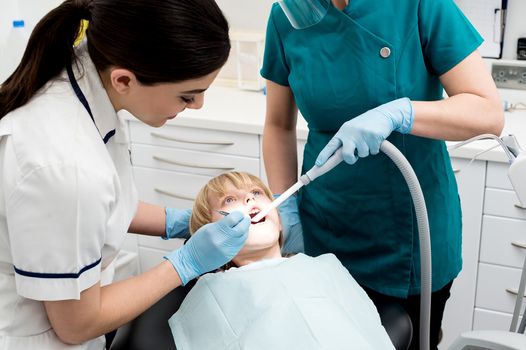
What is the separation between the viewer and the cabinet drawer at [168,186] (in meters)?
2.67

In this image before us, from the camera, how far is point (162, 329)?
1416 mm

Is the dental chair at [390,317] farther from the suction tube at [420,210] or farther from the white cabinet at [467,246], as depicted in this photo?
the white cabinet at [467,246]

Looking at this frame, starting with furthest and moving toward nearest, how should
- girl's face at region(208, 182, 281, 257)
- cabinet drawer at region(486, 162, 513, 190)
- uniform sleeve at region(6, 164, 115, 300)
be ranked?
1. cabinet drawer at region(486, 162, 513, 190)
2. girl's face at region(208, 182, 281, 257)
3. uniform sleeve at region(6, 164, 115, 300)

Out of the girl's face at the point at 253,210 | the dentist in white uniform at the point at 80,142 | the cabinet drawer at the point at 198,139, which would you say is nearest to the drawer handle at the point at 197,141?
the cabinet drawer at the point at 198,139

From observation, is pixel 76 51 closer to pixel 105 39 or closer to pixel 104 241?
pixel 105 39

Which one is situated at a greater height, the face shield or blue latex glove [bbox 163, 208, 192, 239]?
the face shield

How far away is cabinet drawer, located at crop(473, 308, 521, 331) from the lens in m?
2.35

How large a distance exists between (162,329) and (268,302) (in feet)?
0.77

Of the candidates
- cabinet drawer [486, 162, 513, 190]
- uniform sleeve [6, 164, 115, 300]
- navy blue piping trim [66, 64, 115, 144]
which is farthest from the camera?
cabinet drawer [486, 162, 513, 190]

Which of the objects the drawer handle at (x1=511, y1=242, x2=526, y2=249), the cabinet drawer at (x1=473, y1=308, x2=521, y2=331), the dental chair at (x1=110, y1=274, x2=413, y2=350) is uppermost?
the dental chair at (x1=110, y1=274, x2=413, y2=350)

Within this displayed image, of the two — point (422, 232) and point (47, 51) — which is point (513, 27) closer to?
point (422, 232)

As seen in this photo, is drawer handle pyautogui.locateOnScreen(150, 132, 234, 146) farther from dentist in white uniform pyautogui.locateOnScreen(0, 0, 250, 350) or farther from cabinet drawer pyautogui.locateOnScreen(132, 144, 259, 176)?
dentist in white uniform pyautogui.locateOnScreen(0, 0, 250, 350)

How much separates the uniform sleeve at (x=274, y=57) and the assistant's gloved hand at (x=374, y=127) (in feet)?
1.00

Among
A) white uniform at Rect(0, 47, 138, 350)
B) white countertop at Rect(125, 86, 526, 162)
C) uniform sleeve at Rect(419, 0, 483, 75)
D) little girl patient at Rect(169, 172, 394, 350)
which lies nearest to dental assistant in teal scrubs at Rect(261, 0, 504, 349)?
uniform sleeve at Rect(419, 0, 483, 75)
